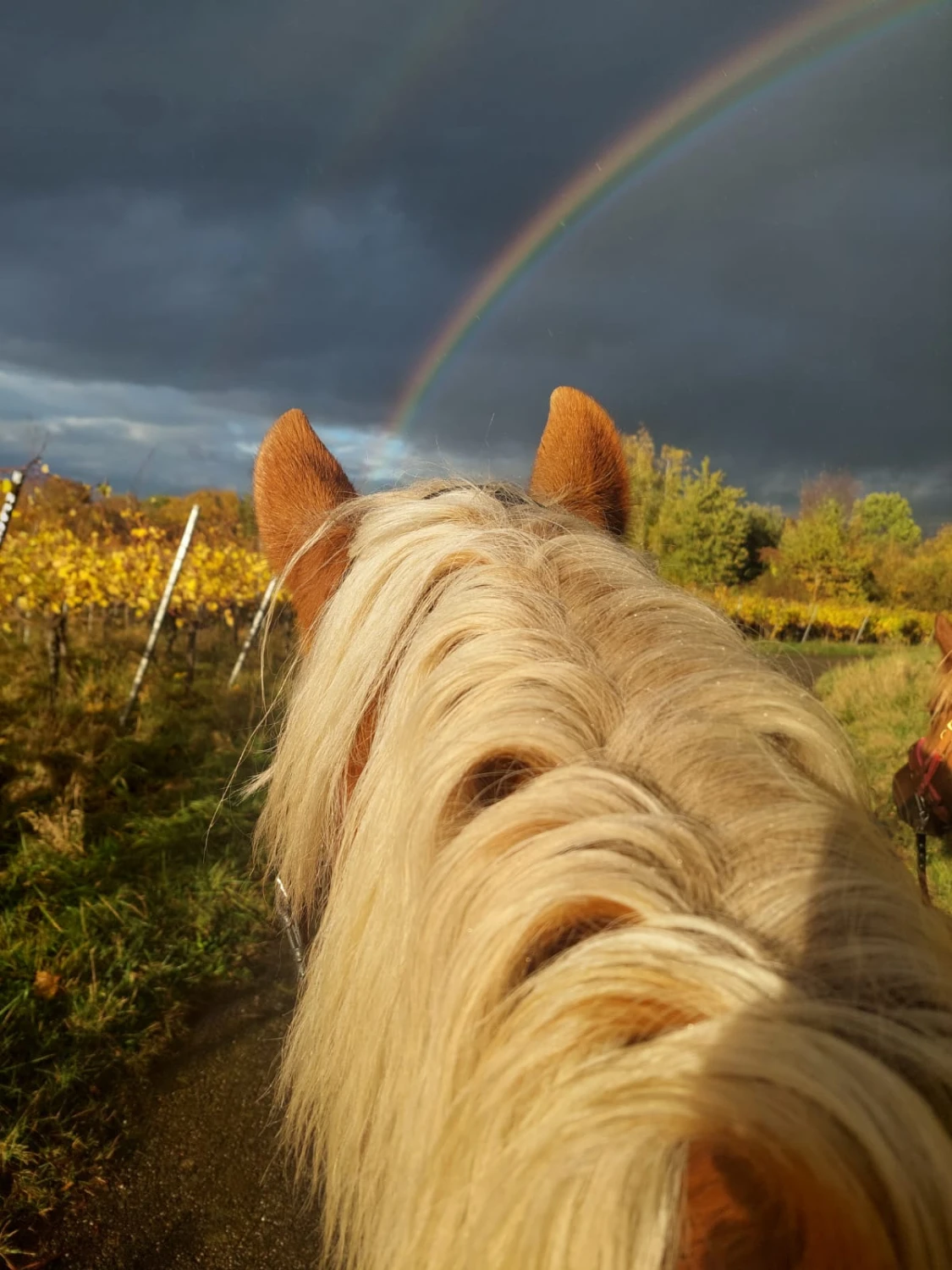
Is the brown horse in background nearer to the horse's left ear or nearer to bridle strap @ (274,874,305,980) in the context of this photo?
the horse's left ear

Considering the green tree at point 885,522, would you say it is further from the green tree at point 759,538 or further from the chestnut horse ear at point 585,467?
the chestnut horse ear at point 585,467

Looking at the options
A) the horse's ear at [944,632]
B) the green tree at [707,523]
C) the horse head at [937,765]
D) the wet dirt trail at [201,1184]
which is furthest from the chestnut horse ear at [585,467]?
the green tree at [707,523]

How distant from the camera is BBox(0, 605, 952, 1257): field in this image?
2412 millimetres

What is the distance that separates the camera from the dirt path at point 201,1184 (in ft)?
6.88

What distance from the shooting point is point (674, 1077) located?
0.51 metres

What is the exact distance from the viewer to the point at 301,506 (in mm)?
1389

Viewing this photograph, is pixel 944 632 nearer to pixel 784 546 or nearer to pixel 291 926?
pixel 291 926

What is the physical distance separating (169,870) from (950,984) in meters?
3.96

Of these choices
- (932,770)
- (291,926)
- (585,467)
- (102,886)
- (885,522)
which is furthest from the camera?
(885,522)

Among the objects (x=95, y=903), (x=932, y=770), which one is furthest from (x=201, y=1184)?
(x=932, y=770)

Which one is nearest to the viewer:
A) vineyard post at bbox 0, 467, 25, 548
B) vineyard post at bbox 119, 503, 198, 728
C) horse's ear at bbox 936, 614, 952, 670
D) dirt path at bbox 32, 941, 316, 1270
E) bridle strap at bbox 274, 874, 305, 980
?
bridle strap at bbox 274, 874, 305, 980

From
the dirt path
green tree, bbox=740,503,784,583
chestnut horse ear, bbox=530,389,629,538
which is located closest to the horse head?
chestnut horse ear, bbox=530,389,629,538

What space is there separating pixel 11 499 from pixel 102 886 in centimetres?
224

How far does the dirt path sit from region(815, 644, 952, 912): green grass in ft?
11.8
